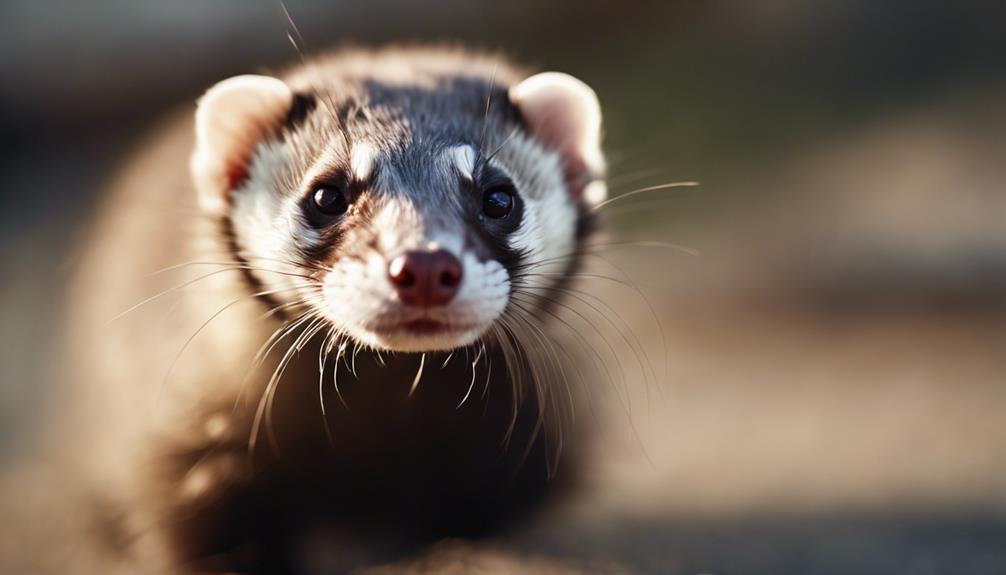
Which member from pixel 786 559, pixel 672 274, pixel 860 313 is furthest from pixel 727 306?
pixel 786 559

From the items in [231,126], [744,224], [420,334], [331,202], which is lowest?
[420,334]

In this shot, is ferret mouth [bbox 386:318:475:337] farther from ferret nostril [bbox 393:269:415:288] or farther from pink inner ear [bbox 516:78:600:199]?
pink inner ear [bbox 516:78:600:199]

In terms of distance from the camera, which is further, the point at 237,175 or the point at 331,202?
the point at 237,175

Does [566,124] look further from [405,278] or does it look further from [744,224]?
[744,224]

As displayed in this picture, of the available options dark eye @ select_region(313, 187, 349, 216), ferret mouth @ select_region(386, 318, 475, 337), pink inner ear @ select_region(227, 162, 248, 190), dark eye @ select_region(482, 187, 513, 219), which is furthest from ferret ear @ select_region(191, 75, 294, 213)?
ferret mouth @ select_region(386, 318, 475, 337)

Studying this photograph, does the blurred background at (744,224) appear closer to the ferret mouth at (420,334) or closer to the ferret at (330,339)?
the ferret at (330,339)

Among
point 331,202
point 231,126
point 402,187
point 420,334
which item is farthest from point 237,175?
point 420,334

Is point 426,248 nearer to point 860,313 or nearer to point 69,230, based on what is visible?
point 69,230

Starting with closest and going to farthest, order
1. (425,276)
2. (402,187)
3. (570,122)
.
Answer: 1. (425,276)
2. (402,187)
3. (570,122)
